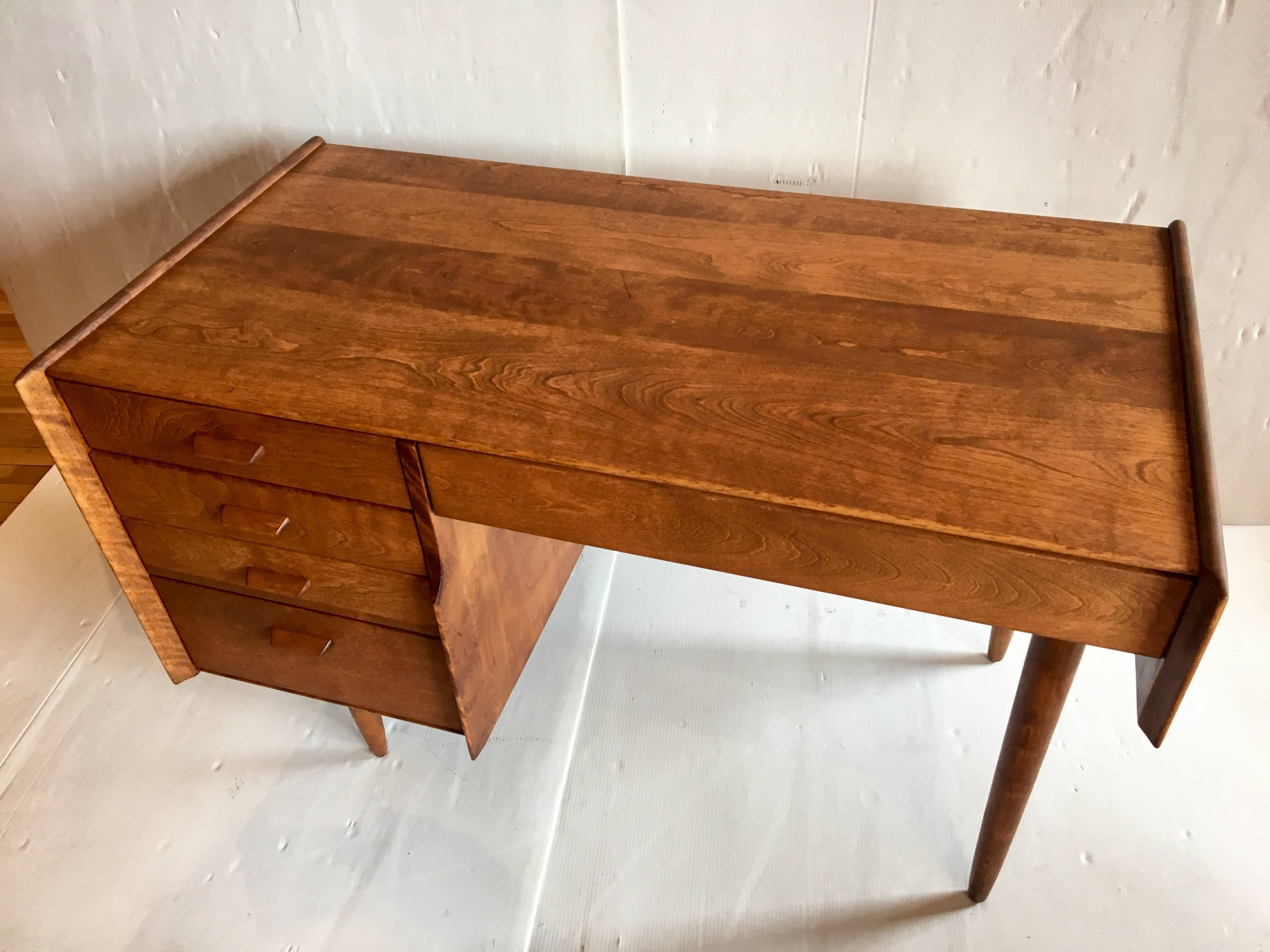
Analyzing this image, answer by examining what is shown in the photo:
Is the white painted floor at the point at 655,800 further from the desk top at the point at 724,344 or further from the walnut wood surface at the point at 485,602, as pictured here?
the desk top at the point at 724,344

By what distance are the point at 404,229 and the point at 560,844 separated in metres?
0.82

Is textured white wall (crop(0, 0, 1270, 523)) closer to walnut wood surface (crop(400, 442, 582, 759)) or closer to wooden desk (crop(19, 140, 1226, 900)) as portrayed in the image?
wooden desk (crop(19, 140, 1226, 900))

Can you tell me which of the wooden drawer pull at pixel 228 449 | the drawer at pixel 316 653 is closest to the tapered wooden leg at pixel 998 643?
the drawer at pixel 316 653

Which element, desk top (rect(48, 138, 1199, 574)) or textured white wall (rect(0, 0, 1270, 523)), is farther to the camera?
textured white wall (rect(0, 0, 1270, 523))

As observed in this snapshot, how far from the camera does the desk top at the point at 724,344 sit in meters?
0.79

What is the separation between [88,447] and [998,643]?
1264 mm

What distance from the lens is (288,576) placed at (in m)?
1.07

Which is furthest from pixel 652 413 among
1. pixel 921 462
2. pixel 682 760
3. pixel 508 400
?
pixel 682 760

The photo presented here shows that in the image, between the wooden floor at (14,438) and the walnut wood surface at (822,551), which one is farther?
the wooden floor at (14,438)

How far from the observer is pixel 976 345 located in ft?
3.04

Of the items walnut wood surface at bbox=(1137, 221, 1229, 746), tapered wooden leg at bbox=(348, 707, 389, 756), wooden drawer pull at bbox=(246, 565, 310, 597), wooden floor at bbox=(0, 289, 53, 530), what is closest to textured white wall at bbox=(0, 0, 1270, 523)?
walnut wood surface at bbox=(1137, 221, 1229, 746)

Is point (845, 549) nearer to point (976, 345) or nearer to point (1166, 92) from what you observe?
point (976, 345)

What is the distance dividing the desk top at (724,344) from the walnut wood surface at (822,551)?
20 mm

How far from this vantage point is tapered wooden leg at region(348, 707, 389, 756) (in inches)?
50.8
